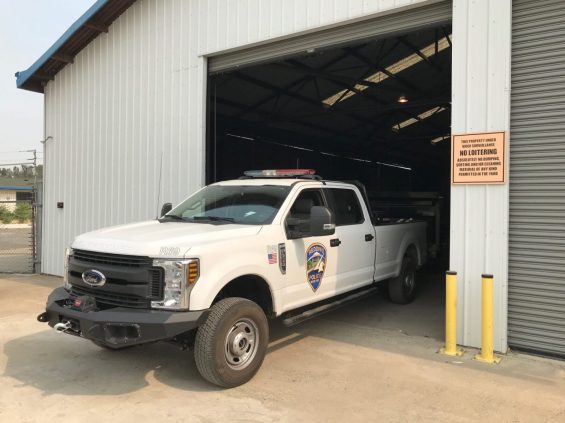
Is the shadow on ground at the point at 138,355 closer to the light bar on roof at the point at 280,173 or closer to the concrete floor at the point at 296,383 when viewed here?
the concrete floor at the point at 296,383

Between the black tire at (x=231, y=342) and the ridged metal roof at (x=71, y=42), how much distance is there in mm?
7670

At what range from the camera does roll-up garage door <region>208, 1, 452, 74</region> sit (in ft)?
21.0

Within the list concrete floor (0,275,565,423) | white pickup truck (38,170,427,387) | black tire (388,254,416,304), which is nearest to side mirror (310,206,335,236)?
white pickup truck (38,170,427,387)

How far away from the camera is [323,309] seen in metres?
5.75

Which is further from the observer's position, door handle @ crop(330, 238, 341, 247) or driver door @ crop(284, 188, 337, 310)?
door handle @ crop(330, 238, 341, 247)

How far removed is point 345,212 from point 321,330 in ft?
5.46

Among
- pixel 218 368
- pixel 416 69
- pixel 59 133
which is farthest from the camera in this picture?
pixel 416 69

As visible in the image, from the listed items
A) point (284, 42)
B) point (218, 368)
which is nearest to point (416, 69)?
point (284, 42)

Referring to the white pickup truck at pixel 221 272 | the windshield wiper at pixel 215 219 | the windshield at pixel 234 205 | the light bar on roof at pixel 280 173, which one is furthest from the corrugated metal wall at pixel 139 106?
the windshield wiper at pixel 215 219

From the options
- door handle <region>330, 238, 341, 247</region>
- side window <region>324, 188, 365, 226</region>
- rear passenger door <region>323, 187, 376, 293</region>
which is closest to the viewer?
door handle <region>330, 238, 341, 247</region>

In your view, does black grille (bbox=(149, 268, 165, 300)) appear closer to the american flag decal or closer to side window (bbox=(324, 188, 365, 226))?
the american flag decal

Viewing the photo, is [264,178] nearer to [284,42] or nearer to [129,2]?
[284,42]

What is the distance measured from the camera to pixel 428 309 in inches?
309

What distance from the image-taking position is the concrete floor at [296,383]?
4047 mm
